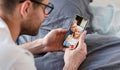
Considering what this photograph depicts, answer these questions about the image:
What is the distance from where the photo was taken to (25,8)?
91 centimetres

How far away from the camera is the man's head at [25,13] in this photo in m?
0.88

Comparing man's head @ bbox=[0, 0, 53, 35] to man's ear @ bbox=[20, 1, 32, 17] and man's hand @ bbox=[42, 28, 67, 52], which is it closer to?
man's ear @ bbox=[20, 1, 32, 17]

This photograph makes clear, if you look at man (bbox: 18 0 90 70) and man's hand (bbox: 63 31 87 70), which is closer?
man's hand (bbox: 63 31 87 70)

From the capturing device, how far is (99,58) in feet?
3.57

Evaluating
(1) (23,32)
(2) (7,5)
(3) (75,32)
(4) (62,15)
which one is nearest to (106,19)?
(4) (62,15)

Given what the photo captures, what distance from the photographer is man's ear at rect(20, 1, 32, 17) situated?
90 cm

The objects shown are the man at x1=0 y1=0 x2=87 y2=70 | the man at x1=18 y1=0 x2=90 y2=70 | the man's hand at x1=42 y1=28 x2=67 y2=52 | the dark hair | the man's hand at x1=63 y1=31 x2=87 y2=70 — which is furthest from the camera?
the man at x1=18 y1=0 x2=90 y2=70

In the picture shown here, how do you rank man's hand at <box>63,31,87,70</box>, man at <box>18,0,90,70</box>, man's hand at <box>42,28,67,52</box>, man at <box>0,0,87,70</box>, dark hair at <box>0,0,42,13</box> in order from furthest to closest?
man at <box>18,0,90,70</box> < man's hand at <box>42,28,67,52</box> < man's hand at <box>63,31,87,70</box> < dark hair at <box>0,0,42,13</box> < man at <box>0,0,87,70</box>

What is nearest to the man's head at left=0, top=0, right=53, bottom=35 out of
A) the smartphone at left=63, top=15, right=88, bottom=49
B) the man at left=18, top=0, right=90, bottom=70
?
the smartphone at left=63, top=15, right=88, bottom=49

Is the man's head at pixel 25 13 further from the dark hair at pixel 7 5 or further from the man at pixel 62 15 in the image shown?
the man at pixel 62 15

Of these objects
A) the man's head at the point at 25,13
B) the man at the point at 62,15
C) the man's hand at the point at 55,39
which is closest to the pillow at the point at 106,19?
the man at the point at 62,15

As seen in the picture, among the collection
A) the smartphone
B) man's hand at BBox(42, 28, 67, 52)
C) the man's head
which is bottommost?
man's hand at BBox(42, 28, 67, 52)

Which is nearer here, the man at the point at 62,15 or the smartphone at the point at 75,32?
the smartphone at the point at 75,32

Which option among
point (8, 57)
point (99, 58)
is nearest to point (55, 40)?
point (99, 58)
